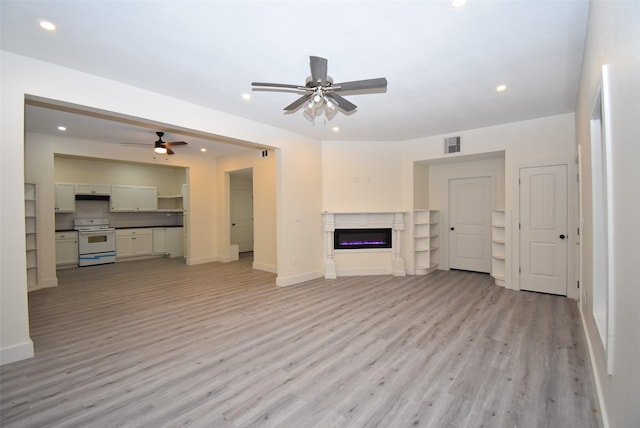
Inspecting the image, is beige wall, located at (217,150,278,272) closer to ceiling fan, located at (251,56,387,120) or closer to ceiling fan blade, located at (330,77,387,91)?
ceiling fan, located at (251,56,387,120)

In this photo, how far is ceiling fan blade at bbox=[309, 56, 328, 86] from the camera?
227 cm

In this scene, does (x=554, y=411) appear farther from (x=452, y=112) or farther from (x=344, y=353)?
(x=452, y=112)

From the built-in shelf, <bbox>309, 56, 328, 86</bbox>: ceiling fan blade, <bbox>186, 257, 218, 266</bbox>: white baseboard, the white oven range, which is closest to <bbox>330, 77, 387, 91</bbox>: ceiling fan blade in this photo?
<bbox>309, 56, 328, 86</bbox>: ceiling fan blade

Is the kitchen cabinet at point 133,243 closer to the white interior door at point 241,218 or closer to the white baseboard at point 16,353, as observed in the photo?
the white interior door at point 241,218

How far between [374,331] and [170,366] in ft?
6.82

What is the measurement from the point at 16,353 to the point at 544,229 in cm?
681

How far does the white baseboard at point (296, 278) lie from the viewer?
516 cm

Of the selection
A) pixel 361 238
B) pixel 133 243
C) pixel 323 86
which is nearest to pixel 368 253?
pixel 361 238

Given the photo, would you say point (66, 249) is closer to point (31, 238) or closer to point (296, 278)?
point (31, 238)

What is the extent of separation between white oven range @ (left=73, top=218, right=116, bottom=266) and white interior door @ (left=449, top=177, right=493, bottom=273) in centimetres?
856

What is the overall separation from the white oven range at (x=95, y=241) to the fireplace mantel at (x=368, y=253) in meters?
5.89

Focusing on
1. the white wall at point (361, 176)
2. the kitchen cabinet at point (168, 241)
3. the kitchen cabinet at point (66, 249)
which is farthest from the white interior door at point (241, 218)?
the white wall at point (361, 176)

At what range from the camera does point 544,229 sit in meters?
4.54

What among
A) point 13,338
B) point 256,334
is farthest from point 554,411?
point 13,338
